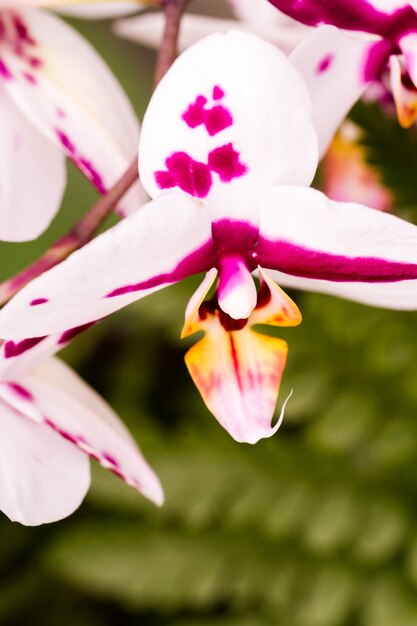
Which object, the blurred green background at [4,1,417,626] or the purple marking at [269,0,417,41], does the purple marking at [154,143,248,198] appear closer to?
the purple marking at [269,0,417,41]

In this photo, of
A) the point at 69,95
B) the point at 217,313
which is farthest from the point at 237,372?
the point at 69,95

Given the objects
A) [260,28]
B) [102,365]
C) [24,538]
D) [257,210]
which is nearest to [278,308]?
[257,210]

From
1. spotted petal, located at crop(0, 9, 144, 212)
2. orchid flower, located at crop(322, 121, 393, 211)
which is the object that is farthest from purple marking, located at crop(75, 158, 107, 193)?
orchid flower, located at crop(322, 121, 393, 211)

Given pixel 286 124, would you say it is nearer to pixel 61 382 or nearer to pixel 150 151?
pixel 150 151

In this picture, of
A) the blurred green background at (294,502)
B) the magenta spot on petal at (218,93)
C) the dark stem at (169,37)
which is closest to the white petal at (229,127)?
the magenta spot on petal at (218,93)

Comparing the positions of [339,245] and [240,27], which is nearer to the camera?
[339,245]

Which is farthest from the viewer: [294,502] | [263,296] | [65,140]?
[294,502]

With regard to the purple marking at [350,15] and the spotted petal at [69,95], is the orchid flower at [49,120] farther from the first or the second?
the purple marking at [350,15]

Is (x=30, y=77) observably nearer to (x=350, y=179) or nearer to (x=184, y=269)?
(x=184, y=269)
